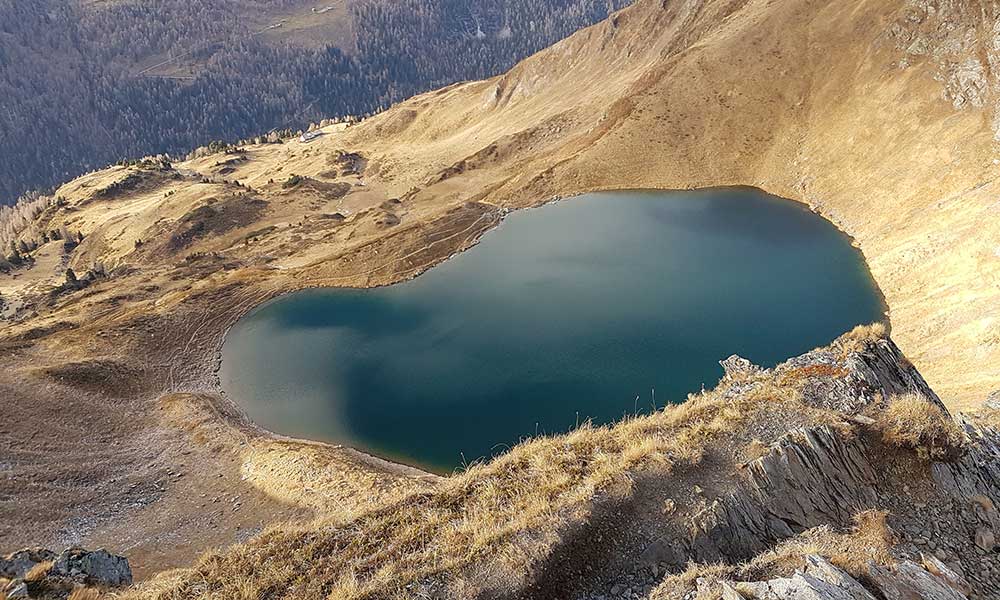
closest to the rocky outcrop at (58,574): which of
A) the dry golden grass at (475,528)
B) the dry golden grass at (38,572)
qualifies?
the dry golden grass at (38,572)

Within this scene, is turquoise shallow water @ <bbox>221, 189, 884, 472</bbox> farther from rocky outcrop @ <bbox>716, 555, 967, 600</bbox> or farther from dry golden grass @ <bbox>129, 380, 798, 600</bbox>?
rocky outcrop @ <bbox>716, 555, 967, 600</bbox>

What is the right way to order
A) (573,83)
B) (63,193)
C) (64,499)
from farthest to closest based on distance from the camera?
(63,193) < (573,83) < (64,499)

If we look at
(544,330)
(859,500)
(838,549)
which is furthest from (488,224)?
A: (838,549)

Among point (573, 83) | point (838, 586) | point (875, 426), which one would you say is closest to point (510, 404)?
point (875, 426)

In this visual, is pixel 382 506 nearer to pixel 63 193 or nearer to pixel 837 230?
pixel 837 230

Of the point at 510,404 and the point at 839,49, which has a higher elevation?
the point at 839,49

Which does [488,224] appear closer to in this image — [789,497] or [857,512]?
[789,497]
